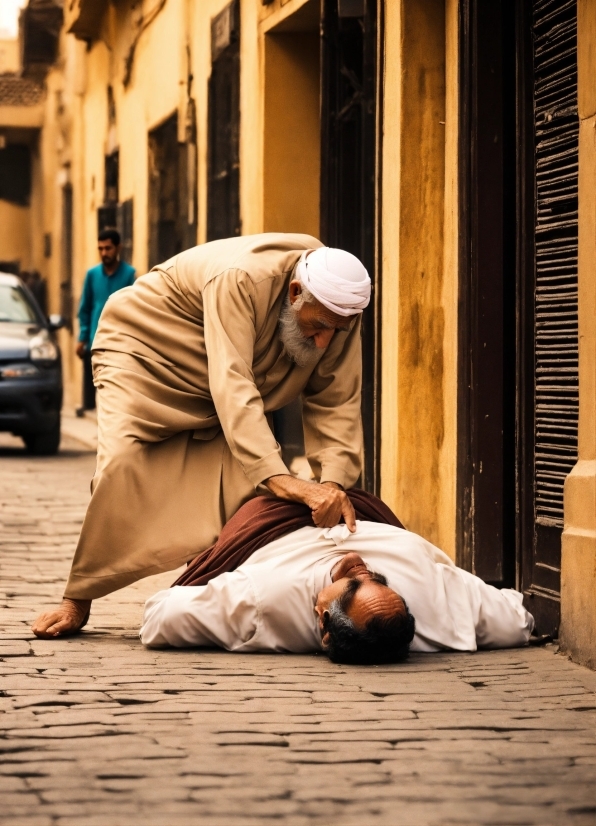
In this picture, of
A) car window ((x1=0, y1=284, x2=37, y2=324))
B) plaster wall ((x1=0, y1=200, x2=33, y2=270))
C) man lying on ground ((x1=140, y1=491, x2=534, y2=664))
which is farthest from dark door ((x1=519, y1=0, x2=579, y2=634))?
plaster wall ((x1=0, y1=200, x2=33, y2=270))

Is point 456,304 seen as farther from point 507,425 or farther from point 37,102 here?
point 37,102

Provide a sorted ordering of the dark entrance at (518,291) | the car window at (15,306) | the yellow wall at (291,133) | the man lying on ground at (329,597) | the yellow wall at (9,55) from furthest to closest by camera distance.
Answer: the yellow wall at (9,55), the car window at (15,306), the yellow wall at (291,133), the dark entrance at (518,291), the man lying on ground at (329,597)

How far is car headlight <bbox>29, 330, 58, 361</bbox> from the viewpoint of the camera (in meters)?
14.4

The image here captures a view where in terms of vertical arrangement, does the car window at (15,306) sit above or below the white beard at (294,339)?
above

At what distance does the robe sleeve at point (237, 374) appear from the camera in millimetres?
5559

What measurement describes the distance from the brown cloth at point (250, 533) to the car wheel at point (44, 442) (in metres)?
9.03

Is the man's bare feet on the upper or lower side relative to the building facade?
lower

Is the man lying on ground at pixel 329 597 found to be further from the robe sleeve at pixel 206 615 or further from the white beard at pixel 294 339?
the white beard at pixel 294 339

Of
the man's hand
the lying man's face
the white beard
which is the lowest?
the lying man's face

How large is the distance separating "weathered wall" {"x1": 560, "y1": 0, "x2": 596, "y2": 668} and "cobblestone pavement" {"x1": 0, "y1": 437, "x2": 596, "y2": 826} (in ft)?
0.62

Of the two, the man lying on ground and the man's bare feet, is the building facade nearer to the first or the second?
the man lying on ground

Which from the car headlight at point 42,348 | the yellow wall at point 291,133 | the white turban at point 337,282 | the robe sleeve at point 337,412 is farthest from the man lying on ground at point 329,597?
the car headlight at point 42,348

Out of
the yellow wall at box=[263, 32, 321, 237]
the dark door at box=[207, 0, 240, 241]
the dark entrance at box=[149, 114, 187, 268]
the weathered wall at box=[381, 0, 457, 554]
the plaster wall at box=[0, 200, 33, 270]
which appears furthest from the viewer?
the plaster wall at box=[0, 200, 33, 270]

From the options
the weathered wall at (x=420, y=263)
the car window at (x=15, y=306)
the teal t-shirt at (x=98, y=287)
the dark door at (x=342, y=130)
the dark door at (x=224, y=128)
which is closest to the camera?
the weathered wall at (x=420, y=263)
